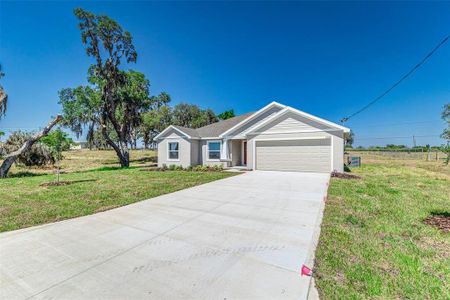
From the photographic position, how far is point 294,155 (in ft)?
41.5

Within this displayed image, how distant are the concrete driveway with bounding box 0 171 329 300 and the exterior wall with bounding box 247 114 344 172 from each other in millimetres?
7667

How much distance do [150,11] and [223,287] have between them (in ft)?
47.7

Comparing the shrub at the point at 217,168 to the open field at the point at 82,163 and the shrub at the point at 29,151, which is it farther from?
the shrub at the point at 29,151

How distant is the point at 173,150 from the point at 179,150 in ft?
2.17

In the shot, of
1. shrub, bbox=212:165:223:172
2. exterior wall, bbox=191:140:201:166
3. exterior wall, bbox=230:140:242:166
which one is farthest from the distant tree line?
exterior wall, bbox=230:140:242:166

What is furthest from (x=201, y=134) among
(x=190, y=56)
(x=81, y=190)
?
(x=81, y=190)

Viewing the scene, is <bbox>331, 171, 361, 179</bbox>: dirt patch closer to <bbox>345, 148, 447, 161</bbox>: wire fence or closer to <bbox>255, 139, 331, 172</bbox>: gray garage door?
<bbox>255, 139, 331, 172</bbox>: gray garage door

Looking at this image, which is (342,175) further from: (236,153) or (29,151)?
(29,151)

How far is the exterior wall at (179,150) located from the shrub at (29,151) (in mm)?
9729

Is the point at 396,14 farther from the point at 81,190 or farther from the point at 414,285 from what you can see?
the point at 81,190

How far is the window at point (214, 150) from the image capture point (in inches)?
609

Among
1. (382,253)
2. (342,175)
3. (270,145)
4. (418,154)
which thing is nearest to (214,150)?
(270,145)

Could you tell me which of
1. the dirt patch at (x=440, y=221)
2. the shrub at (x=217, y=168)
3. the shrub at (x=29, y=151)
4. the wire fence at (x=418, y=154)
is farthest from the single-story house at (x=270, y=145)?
the wire fence at (x=418, y=154)

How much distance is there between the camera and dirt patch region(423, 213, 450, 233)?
397 centimetres
